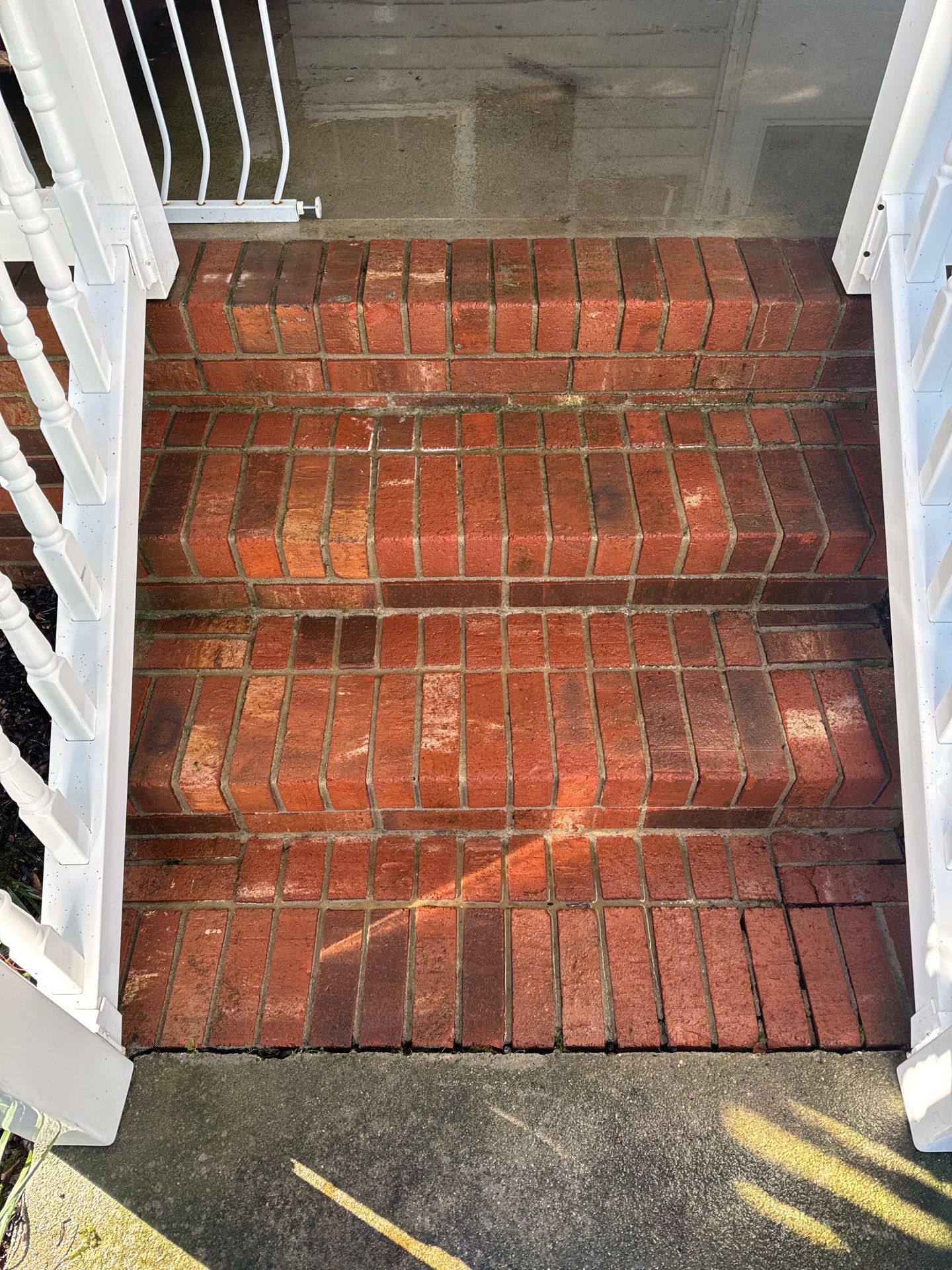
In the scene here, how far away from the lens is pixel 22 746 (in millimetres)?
2094

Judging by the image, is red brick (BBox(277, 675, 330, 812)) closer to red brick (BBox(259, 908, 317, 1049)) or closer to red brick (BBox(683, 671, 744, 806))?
red brick (BBox(259, 908, 317, 1049))

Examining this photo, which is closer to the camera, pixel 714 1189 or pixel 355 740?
pixel 714 1189

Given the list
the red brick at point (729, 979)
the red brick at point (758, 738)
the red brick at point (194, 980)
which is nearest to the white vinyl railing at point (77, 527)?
the red brick at point (194, 980)

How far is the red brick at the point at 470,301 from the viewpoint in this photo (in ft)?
6.57

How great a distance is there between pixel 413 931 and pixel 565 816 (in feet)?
1.38

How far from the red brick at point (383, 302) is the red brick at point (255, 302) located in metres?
0.22

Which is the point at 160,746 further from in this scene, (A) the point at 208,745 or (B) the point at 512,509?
(B) the point at 512,509

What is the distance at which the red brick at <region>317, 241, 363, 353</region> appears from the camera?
2006mm

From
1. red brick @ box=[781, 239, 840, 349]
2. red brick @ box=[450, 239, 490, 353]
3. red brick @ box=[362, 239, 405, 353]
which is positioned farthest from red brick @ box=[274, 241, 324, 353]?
red brick @ box=[781, 239, 840, 349]

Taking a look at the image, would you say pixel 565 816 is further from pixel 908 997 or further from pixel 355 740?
pixel 908 997

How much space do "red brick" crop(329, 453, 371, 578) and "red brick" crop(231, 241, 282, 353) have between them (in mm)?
319

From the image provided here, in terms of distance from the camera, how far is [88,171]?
6.12 feet

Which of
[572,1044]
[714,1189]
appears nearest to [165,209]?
[572,1044]

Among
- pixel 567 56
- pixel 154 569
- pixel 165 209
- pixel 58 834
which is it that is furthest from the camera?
pixel 567 56
